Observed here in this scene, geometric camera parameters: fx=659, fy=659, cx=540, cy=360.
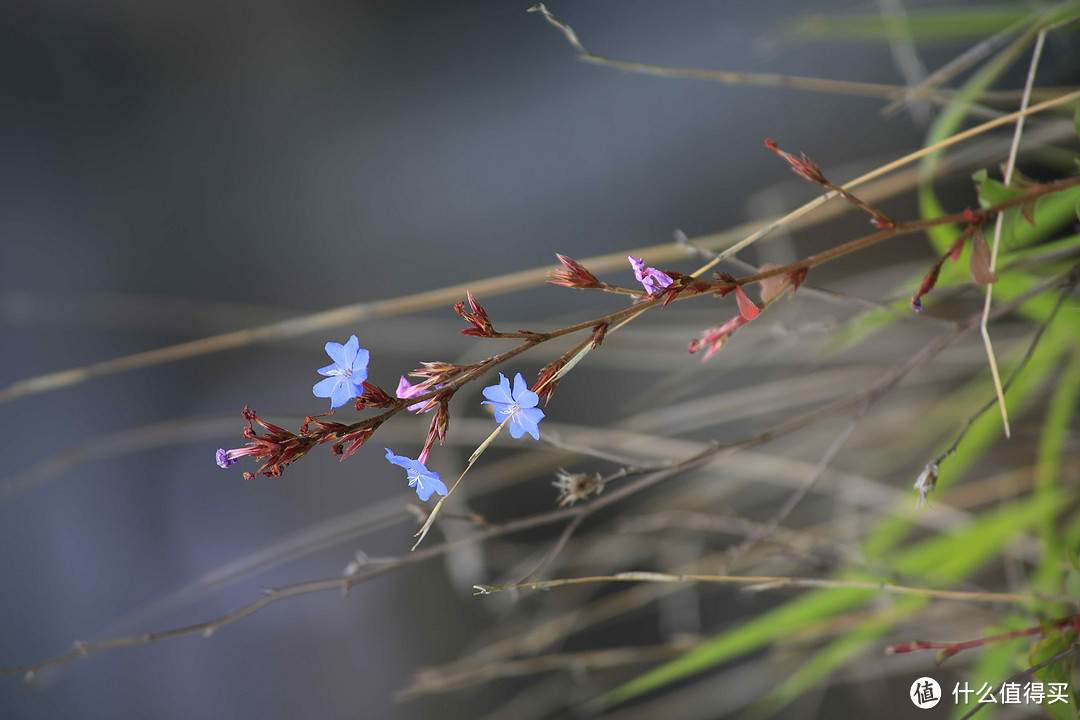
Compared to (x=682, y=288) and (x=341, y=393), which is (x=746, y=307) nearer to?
(x=682, y=288)

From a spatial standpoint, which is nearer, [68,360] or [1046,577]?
[1046,577]

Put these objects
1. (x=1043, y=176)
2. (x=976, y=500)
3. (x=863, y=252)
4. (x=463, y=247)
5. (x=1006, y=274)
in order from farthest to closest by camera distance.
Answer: (x=463, y=247) < (x=863, y=252) < (x=1043, y=176) < (x=976, y=500) < (x=1006, y=274)

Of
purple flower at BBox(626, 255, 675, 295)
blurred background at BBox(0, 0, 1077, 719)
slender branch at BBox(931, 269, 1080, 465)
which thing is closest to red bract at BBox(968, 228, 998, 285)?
slender branch at BBox(931, 269, 1080, 465)

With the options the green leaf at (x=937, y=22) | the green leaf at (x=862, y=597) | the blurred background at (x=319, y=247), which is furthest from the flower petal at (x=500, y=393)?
the blurred background at (x=319, y=247)

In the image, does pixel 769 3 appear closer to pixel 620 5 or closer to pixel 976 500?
pixel 620 5

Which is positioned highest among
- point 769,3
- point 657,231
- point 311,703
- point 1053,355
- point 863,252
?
point 769,3

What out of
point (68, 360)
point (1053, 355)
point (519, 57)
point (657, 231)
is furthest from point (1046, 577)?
point (68, 360)

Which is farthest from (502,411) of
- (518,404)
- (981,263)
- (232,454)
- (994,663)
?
(994,663)

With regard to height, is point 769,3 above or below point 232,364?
above

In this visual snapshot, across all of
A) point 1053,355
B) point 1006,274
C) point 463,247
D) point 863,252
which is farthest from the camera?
point 463,247
